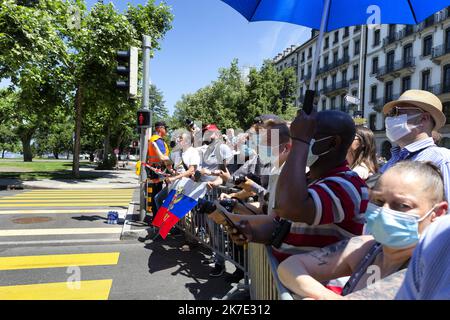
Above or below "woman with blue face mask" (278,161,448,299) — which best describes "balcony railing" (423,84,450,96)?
above

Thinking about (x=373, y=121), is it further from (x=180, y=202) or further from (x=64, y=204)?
(x=180, y=202)

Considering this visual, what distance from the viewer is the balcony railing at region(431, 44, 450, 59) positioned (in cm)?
3130

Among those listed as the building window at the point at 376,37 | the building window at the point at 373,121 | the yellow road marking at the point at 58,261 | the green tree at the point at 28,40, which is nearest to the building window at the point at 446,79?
the building window at the point at 373,121

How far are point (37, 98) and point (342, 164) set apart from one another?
18619 millimetres

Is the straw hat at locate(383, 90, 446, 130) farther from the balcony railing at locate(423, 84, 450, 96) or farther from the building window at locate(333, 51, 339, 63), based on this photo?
the building window at locate(333, 51, 339, 63)

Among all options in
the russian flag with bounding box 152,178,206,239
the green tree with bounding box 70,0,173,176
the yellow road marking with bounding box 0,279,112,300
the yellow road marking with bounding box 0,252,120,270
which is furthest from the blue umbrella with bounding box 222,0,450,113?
the green tree with bounding box 70,0,173,176

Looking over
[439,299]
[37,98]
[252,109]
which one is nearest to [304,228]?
[439,299]

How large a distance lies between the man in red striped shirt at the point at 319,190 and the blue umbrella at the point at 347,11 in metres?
1.10

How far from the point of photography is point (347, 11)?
2.67 metres

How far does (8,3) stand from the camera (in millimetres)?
11523

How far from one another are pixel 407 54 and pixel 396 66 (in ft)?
5.07

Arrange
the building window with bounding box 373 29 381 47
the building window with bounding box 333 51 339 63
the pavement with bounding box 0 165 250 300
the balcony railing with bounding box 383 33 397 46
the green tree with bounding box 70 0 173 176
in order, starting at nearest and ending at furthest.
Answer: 1. the pavement with bounding box 0 165 250 300
2. the green tree with bounding box 70 0 173 176
3. the balcony railing with bounding box 383 33 397 46
4. the building window with bounding box 373 29 381 47
5. the building window with bounding box 333 51 339 63
